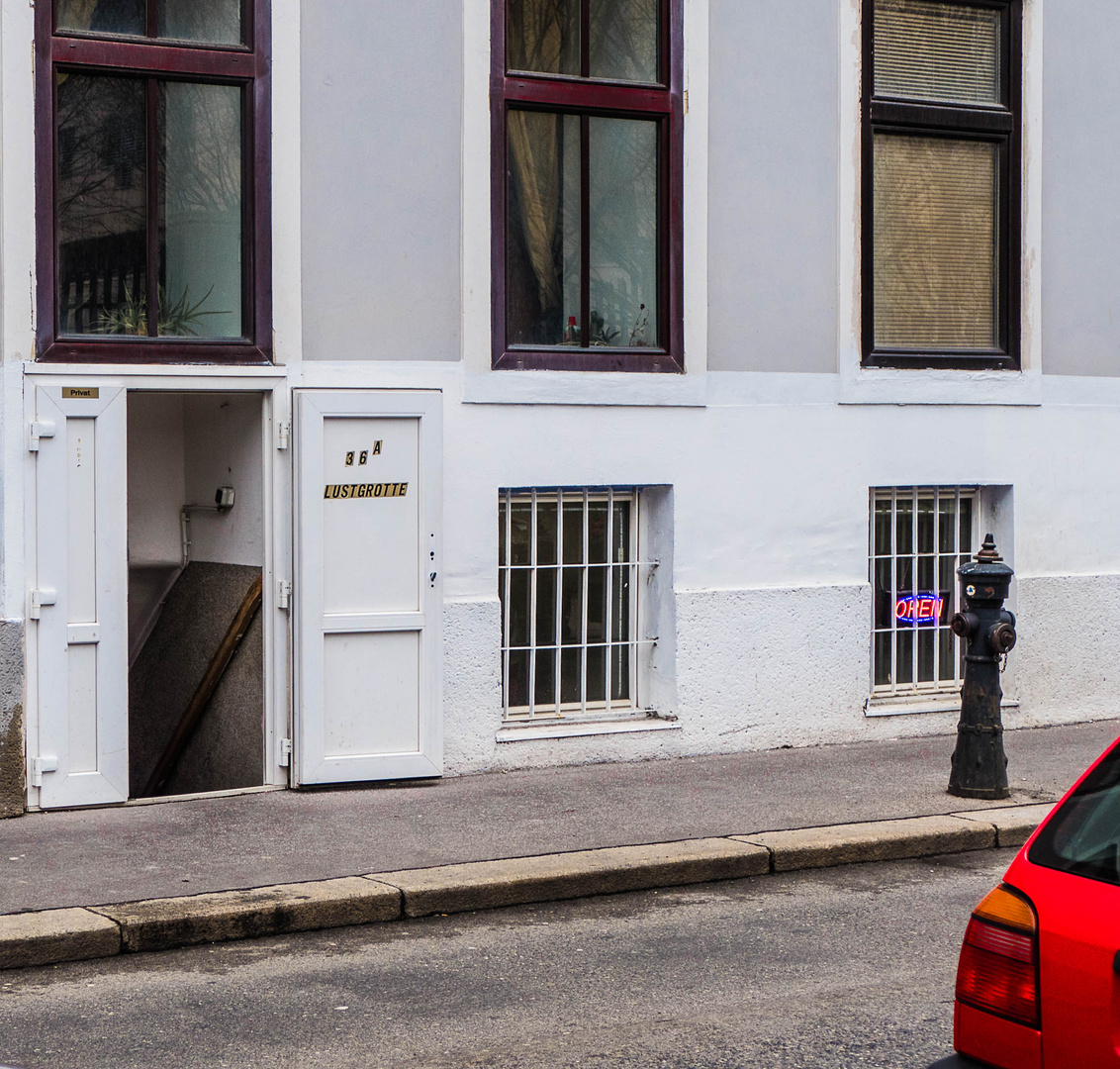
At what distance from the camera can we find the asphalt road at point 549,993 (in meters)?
5.21

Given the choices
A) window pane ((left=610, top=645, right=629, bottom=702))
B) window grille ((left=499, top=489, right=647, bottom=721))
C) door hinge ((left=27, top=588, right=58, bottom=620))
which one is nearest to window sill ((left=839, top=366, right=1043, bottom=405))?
window grille ((left=499, top=489, right=647, bottom=721))

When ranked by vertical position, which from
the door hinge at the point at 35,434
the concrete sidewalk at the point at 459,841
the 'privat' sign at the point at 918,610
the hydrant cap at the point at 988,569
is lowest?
the concrete sidewalk at the point at 459,841

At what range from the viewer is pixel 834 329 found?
10852mm

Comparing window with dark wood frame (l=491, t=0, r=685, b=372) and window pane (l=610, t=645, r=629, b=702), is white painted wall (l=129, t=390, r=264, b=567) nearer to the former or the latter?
window with dark wood frame (l=491, t=0, r=685, b=372)

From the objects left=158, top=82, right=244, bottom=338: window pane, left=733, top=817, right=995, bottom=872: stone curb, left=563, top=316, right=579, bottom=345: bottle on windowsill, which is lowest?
left=733, top=817, right=995, bottom=872: stone curb

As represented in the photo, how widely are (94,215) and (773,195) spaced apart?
4.43 m

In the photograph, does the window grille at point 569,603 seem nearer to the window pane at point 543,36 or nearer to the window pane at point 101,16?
the window pane at point 543,36

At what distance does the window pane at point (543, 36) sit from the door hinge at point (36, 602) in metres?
4.29

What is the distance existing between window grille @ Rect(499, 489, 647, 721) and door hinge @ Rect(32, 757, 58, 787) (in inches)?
114

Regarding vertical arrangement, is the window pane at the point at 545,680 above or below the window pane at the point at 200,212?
below

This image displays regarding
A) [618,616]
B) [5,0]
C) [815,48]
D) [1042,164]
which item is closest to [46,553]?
[5,0]

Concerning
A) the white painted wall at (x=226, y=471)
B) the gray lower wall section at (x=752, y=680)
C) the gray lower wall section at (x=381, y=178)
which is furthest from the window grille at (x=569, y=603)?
the white painted wall at (x=226, y=471)

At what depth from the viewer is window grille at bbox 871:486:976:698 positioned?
37.2 ft

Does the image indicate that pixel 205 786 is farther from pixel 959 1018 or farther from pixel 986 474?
pixel 959 1018
